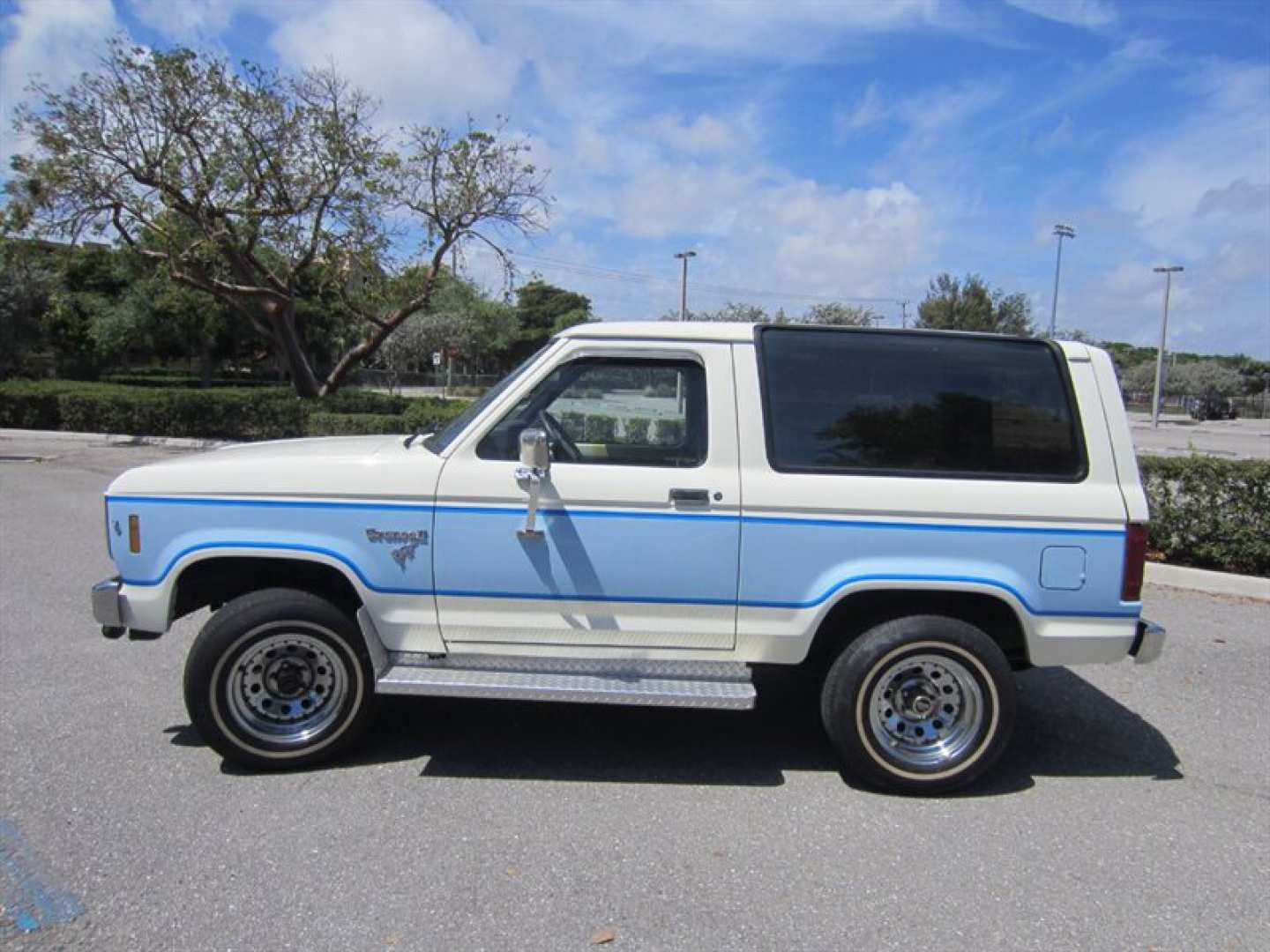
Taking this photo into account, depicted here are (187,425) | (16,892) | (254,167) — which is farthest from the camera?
(187,425)

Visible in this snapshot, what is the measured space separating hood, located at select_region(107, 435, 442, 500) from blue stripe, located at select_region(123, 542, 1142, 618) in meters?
0.24

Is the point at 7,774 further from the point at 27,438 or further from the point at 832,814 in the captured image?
the point at 27,438

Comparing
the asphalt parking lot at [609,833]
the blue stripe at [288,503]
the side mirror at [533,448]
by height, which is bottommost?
the asphalt parking lot at [609,833]

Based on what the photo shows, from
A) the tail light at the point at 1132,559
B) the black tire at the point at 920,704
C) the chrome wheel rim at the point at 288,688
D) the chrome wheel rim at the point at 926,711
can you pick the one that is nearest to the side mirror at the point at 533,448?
the chrome wheel rim at the point at 288,688

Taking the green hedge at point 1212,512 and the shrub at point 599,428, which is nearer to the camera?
the shrub at point 599,428

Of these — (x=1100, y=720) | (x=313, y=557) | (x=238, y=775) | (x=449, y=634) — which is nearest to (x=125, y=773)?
(x=238, y=775)

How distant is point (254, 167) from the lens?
1744 cm

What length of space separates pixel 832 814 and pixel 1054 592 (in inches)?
55.2

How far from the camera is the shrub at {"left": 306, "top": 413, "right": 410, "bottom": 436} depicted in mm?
15031

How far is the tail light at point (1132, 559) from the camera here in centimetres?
393

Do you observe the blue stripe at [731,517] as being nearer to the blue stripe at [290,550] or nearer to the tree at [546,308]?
the blue stripe at [290,550]

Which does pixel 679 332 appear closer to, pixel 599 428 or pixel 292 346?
pixel 599 428

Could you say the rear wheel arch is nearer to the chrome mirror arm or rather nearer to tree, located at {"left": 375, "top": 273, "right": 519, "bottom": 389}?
the chrome mirror arm

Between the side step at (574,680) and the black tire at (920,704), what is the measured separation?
501 millimetres
